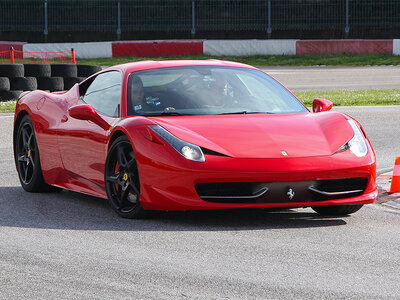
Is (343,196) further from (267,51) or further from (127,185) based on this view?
(267,51)

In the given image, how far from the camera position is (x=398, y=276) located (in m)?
5.31

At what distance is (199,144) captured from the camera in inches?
269

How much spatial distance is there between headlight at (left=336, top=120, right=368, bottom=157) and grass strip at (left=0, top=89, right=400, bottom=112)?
10808 mm

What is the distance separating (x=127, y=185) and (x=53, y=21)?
90.5 ft

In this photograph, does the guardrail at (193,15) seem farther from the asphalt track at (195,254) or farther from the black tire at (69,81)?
the asphalt track at (195,254)

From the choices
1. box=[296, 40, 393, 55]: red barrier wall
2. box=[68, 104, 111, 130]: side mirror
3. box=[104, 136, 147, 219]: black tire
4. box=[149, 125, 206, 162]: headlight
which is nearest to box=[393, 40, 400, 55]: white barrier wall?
box=[296, 40, 393, 55]: red barrier wall

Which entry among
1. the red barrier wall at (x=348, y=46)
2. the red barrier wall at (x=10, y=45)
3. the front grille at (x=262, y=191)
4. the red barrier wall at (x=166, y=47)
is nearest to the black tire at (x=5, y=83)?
the front grille at (x=262, y=191)

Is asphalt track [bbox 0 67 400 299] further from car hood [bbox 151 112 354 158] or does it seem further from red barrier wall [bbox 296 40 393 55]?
red barrier wall [bbox 296 40 393 55]

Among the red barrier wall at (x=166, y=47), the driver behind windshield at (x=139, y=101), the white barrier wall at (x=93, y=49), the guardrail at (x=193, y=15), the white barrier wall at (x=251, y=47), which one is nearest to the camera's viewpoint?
the driver behind windshield at (x=139, y=101)

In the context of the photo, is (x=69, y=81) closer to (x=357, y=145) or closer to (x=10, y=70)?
(x=10, y=70)

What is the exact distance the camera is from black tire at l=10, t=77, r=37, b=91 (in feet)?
61.5

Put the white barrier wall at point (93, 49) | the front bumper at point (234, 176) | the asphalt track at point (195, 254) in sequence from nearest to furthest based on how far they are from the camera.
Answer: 1. the asphalt track at point (195, 254)
2. the front bumper at point (234, 176)
3. the white barrier wall at point (93, 49)

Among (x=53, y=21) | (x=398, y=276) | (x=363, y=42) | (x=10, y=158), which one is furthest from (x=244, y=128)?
(x=53, y=21)

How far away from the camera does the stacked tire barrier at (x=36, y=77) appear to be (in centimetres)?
1869
